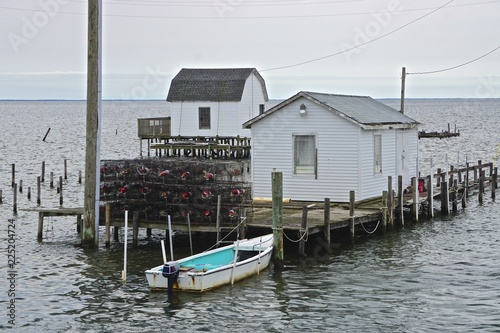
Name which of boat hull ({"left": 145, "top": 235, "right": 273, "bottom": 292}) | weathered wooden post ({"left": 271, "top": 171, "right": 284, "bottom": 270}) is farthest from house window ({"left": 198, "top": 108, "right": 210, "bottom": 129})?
weathered wooden post ({"left": 271, "top": 171, "right": 284, "bottom": 270})

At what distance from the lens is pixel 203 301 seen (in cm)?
2098

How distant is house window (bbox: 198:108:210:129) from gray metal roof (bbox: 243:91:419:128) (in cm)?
2119

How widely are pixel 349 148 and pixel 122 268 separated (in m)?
10.2

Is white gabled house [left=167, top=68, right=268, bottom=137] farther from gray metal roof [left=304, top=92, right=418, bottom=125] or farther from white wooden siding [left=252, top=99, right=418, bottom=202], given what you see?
white wooden siding [left=252, top=99, right=418, bottom=202]

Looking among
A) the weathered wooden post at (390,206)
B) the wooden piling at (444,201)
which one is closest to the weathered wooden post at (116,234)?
the weathered wooden post at (390,206)

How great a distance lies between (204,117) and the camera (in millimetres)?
57375

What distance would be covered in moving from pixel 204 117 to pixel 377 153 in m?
26.6

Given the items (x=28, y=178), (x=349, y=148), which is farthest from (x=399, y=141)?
(x=28, y=178)

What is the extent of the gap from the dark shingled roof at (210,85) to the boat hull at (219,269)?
104ft

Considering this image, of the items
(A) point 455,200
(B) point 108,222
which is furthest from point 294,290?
(A) point 455,200

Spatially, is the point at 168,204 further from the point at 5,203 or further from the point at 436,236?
the point at 5,203

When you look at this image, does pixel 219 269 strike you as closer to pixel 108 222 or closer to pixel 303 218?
Answer: pixel 303 218

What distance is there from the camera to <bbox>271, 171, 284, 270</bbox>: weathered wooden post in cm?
2420

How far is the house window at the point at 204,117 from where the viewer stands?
57.2 metres
